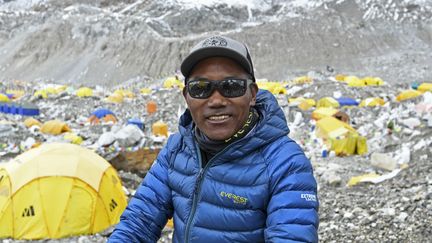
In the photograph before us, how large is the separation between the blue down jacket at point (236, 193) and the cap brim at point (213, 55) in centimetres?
23

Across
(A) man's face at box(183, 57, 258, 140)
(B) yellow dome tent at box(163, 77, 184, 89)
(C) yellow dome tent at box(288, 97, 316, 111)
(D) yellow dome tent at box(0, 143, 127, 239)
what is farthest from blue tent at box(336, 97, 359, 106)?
(A) man's face at box(183, 57, 258, 140)

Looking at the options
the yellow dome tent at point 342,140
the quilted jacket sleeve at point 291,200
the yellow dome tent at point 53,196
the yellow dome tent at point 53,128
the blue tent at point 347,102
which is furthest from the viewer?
the blue tent at point 347,102

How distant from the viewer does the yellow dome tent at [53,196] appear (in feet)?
22.6

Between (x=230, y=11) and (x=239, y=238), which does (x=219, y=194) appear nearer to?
(x=239, y=238)

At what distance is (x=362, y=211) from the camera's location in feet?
21.7

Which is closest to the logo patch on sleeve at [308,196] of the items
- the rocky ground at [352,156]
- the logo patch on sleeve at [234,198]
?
the logo patch on sleeve at [234,198]

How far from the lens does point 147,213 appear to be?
6.73 ft

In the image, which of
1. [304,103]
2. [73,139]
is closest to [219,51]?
[73,139]

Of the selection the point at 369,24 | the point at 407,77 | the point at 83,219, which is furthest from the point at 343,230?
the point at 369,24

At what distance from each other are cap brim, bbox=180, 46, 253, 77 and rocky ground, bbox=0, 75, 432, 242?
4.30 metres

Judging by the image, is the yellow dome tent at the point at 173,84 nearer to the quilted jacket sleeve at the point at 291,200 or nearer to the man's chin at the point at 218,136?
the man's chin at the point at 218,136

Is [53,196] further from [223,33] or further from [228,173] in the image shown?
[223,33]

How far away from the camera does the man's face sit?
1.90 metres

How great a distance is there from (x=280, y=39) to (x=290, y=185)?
5170 centimetres
